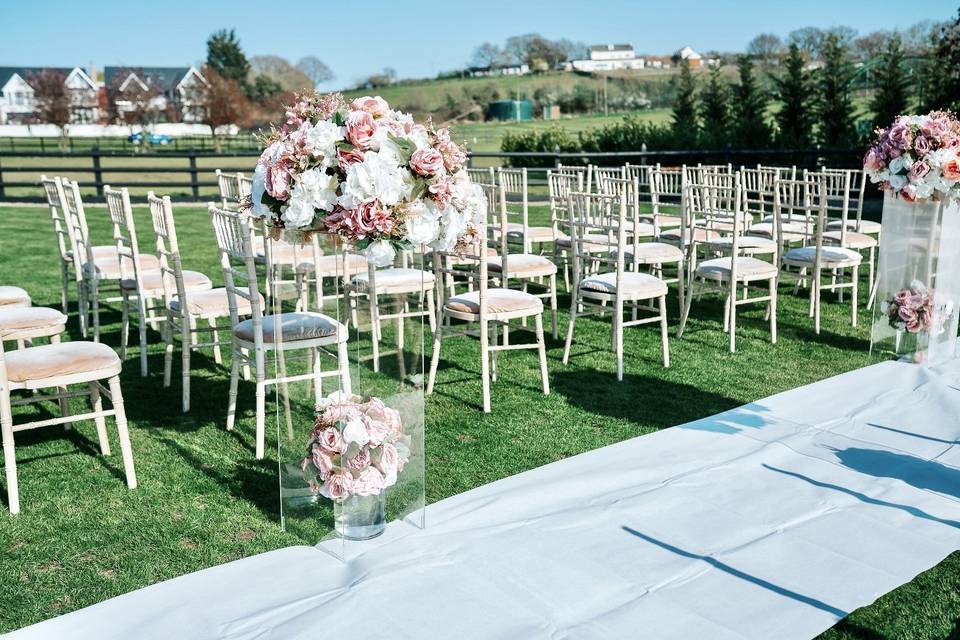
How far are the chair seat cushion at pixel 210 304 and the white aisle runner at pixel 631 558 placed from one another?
79.5 inches

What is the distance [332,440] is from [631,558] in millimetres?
1170

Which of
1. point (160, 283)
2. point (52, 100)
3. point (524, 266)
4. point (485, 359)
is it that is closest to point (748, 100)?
point (524, 266)

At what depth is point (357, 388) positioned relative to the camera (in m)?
3.34

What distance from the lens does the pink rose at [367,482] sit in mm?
3266

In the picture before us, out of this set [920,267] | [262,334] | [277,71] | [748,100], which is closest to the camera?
[262,334]

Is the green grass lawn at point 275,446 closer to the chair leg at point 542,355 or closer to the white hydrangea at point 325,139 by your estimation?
the chair leg at point 542,355

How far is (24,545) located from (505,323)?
3.07 m

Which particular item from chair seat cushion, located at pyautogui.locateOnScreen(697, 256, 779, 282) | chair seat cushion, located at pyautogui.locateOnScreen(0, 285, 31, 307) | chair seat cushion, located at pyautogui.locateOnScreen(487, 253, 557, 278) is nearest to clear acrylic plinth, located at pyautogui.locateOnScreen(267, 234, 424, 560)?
chair seat cushion, located at pyautogui.locateOnScreen(487, 253, 557, 278)

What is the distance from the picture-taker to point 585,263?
8.97 metres

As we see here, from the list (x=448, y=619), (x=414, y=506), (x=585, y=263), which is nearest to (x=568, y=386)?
(x=414, y=506)

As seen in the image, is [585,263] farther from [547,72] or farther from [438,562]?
[547,72]

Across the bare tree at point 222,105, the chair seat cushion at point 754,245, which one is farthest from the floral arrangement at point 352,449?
the bare tree at point 222,105

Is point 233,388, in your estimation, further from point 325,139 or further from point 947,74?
point 947,74

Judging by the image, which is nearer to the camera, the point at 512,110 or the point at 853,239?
the point at 853,239
